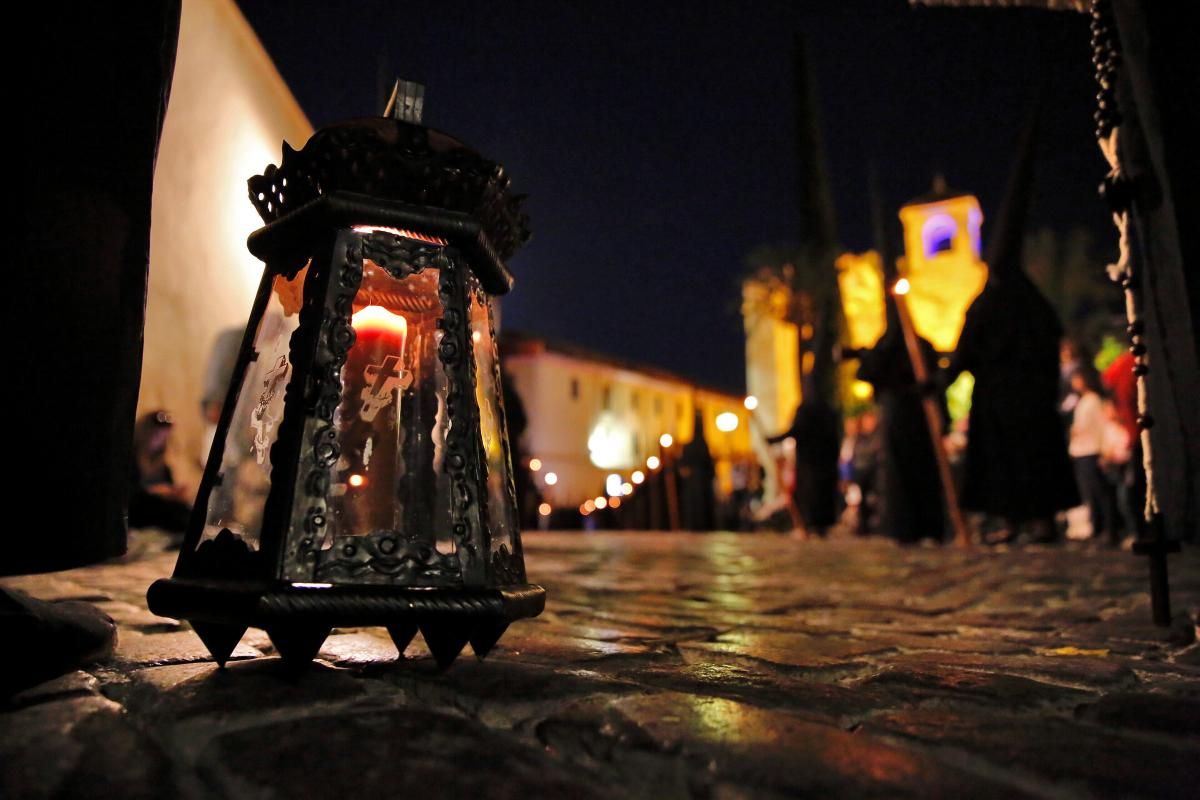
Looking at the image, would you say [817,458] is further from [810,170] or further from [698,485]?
[810,170]

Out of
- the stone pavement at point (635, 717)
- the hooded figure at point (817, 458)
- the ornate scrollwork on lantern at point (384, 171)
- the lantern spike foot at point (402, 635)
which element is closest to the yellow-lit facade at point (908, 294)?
the hooded figure at point (817, 458)

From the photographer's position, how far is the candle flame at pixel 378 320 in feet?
5.20

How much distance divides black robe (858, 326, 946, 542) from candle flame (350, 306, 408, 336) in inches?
348

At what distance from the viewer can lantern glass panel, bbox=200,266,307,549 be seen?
1502 millimetres

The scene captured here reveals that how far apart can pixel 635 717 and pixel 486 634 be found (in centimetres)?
40

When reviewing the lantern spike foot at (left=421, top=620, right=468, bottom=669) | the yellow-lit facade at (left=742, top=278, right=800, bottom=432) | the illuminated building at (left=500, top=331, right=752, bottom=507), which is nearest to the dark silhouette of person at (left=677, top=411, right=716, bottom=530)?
the lantern spike foot at (left=421, top=620, right=468, bottom=669)

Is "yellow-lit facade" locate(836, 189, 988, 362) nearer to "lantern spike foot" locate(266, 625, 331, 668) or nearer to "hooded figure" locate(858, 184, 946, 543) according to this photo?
A: "hooded figure" locate(858, 184, 946, 543)

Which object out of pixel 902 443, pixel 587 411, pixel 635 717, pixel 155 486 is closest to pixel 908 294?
pixel 587 411

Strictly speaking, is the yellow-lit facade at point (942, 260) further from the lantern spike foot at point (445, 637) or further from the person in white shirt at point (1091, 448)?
the lantern spike foot at point (445, 637)

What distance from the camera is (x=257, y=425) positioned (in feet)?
5.19

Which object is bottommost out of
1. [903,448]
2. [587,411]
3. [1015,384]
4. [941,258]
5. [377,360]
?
[377,360]

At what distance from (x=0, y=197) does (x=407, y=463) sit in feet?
2.72

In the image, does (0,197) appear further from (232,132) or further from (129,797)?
(232,132)

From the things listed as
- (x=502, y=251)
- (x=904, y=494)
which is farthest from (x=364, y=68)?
(x=904, y=494)
